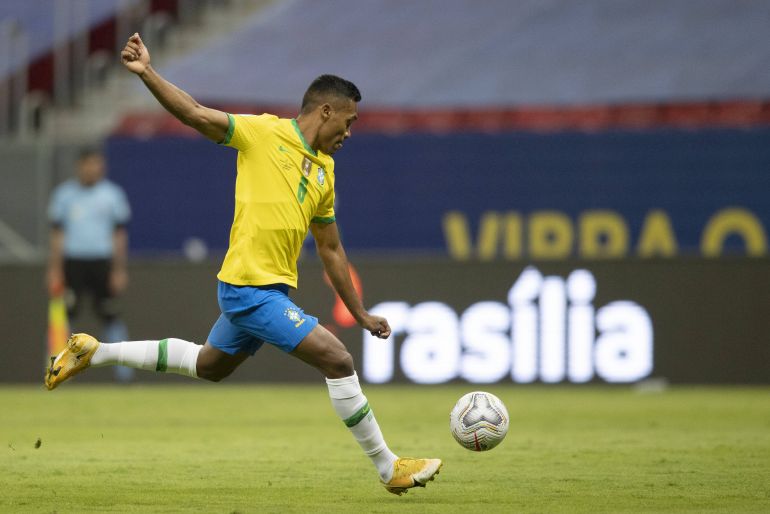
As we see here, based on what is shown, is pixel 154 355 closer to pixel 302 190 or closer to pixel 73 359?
pixel 73 359

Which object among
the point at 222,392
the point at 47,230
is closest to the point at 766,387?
the point at 222,392

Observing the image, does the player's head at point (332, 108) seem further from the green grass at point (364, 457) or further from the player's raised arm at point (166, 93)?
the green grass at point (364, 457)

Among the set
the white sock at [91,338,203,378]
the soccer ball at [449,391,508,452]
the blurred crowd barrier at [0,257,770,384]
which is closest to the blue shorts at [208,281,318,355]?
the white sock at [91,338,203,378]

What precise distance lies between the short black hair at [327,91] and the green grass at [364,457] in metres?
2.00

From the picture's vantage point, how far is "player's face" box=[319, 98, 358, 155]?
7.24m

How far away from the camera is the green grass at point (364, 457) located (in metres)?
6.99

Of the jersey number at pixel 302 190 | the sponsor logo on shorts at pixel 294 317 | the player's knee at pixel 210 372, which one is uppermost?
the jersey number at pixel 302 190

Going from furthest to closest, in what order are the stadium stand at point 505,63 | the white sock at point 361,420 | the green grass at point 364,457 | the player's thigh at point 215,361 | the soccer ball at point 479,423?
the stadium stand at point 505,63, the soccer ball at point 479,423, the player's thigh at point 215,361, the white sock at point 361,420, the green grass at point 364,457

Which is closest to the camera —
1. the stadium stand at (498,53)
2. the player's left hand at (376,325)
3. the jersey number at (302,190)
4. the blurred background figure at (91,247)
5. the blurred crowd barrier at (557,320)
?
the jersey number at (302,190)

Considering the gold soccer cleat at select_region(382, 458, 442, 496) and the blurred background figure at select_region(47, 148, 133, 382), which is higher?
the blurred background figure at select_region(47, 148, 133, 382)

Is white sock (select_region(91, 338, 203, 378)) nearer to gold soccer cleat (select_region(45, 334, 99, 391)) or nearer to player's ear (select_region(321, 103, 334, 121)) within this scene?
gold soccer cleat (select_region(45, 334, 99, 391))

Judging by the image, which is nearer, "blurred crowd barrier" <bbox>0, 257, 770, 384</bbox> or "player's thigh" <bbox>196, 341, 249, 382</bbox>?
"player's thigh" <bbox>196, 341, 249, 382</bbox>

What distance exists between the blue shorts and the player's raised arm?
837 millimetres

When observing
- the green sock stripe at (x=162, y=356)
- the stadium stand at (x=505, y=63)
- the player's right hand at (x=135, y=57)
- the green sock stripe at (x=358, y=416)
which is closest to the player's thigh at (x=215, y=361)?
the green sock stripe at (x=162, y=356)
